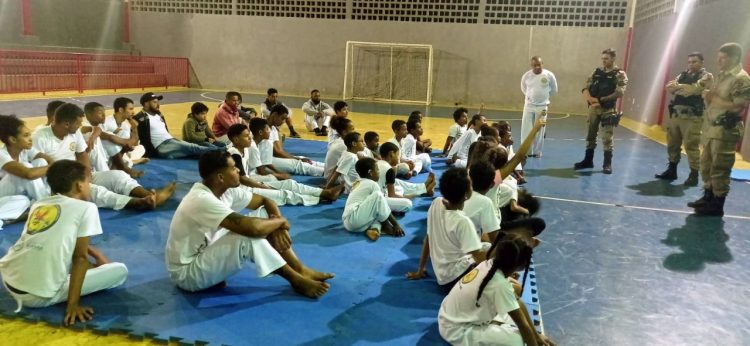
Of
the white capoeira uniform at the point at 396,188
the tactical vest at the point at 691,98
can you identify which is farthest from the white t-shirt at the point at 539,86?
the white capoeira uniform at the point at 396,188

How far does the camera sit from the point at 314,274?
12.3 feet

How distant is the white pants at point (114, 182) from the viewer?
558 cm

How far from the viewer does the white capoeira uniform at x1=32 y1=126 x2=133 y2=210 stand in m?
5.14

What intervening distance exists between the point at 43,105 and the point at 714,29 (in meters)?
15.6

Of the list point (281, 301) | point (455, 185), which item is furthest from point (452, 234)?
point (281, 301)

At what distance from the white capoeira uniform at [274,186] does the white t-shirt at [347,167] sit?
313 millimetres

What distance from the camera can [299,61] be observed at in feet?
69.9

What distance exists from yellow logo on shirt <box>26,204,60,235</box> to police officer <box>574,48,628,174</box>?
24.1ft

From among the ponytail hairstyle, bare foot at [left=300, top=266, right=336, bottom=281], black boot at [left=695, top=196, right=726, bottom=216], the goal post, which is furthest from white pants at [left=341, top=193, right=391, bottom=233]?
the goal post

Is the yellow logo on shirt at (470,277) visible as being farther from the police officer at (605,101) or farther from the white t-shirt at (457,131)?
the police officer at (605,101)

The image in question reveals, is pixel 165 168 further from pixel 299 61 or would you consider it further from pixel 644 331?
pixel 299 61

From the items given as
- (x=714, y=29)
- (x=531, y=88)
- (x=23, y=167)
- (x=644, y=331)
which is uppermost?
(x=714, y=29)

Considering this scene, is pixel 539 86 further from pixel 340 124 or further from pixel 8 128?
pixel 8 128

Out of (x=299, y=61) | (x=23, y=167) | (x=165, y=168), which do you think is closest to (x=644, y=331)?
(x=23, y=167)
